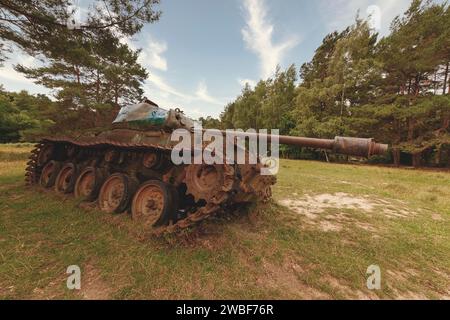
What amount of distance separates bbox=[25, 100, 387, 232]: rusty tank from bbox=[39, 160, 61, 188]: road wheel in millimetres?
27

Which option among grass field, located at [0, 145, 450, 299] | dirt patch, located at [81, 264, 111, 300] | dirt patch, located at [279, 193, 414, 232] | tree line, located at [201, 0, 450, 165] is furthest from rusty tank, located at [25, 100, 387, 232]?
tree line, located at [201, 0, 450, 165]

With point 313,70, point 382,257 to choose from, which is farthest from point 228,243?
point 313,70

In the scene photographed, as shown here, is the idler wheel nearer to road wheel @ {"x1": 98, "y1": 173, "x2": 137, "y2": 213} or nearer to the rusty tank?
the rusty tank

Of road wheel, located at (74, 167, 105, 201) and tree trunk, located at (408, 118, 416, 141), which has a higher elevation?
tree trunk, located at (408, 118, 416, 141)

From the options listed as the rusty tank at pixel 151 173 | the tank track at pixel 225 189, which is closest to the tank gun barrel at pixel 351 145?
the rusty tank at pixel 151 173

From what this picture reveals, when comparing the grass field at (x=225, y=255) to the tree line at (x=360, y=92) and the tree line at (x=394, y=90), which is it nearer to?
the tree line at (x=360, y=92)

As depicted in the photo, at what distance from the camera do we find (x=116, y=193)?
5.05 m

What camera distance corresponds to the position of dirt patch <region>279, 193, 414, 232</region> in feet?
16.8

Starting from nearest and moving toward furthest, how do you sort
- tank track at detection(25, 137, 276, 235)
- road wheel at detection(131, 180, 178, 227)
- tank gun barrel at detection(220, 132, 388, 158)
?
tank gun barrel at detection(220, 132, 388, 158) → tank track at detection(25, 137, 276, 235) → road wheel at detection(131, 180, 178, 227)

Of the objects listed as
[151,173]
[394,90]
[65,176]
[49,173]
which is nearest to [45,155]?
[49,173]

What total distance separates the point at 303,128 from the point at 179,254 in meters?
26.4

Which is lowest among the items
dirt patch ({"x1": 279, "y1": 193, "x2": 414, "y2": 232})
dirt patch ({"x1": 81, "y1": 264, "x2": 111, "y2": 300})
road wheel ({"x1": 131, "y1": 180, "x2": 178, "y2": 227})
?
dirt patch ({"x1": 81, "y1": 264, "x2": 111, "y2": 300})

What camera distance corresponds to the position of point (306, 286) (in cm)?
281

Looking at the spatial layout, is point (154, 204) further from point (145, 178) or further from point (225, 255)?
point (225, 255)
